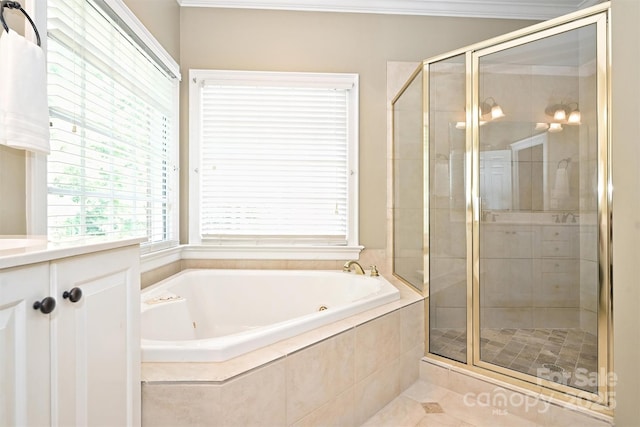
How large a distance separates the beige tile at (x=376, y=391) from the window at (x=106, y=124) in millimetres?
1144

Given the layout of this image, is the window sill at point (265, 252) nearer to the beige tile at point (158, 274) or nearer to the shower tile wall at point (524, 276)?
the beige tile at point (158, 274)

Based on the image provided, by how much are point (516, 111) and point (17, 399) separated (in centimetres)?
229

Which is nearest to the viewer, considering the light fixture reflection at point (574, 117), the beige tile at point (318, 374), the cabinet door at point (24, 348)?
the cabinet door at point (24, 348)

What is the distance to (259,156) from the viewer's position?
2.46 meters

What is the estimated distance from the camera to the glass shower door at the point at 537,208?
154cm

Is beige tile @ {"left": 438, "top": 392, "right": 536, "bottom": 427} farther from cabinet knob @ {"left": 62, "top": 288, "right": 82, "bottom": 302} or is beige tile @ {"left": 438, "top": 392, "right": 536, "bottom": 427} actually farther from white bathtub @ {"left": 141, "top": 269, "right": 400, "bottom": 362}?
cabinet knob @ {"left": 62, "top": 288, "right": 82, "bottom": 302}

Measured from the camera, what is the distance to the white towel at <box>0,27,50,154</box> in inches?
38.4

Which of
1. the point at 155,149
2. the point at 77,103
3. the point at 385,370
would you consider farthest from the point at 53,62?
the point at 385,370

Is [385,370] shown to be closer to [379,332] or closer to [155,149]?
[379,332]

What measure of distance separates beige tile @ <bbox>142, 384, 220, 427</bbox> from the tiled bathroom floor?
2.76ft

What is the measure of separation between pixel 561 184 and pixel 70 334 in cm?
206

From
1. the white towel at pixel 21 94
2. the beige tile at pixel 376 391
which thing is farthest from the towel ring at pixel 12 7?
the beige tile at pixel 376 391

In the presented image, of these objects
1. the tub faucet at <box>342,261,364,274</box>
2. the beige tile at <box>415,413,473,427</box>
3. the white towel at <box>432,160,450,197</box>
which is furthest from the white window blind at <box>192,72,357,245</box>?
the beige tile at <box>415,413,473,427</box>

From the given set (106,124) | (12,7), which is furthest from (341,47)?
(12,7)
